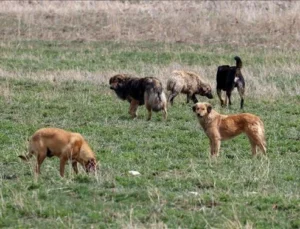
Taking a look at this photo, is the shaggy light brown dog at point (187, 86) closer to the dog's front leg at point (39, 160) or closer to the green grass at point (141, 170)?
the green grass at point (141, 170)

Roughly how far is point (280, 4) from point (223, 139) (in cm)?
2606

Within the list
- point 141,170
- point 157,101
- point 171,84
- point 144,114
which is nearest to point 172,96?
point 171,84

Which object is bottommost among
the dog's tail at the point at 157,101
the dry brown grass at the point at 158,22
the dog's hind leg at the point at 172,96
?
the dog's hind leg at the point at 172,96

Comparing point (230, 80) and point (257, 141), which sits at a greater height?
point (230, 80)

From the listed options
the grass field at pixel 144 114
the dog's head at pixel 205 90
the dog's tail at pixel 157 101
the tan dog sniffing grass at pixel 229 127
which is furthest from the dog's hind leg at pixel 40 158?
the dog's head at pixel 205 90

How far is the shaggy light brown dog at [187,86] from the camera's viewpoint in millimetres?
19828

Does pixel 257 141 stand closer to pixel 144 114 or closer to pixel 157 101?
pixel 157 101

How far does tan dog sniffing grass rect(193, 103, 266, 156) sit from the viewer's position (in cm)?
1375

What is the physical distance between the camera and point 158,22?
35.0 meters

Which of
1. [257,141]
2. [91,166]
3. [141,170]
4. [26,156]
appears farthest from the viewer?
[257,141]

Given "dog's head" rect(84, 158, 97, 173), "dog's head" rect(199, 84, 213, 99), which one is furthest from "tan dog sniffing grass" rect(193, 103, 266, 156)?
"dog's head" rect(199, 84, 213, 99)

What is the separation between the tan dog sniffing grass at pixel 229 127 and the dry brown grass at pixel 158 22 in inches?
683

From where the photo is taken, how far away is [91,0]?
3988 cm

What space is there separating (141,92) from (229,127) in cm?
441
